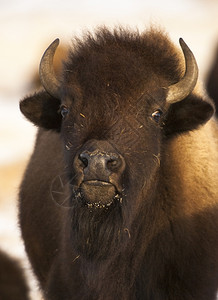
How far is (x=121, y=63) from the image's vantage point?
5.78m

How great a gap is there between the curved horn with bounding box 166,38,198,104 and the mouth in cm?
96

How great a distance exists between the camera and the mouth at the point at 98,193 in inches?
207

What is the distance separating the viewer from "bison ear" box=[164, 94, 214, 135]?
19.5 ft

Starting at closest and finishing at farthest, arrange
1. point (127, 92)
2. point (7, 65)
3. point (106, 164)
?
point (106, 164) < point (127, 92) < point (7, 65)

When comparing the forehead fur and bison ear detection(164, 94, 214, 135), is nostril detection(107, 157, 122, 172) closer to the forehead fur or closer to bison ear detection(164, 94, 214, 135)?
the forehead fur

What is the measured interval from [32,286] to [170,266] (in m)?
3.89

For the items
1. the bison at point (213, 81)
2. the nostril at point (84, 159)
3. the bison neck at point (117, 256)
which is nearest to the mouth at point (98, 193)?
the nostril at point (84, 159)

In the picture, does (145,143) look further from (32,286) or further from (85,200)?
(32,286)

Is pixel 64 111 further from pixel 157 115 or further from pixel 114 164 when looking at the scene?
pixel 114 164

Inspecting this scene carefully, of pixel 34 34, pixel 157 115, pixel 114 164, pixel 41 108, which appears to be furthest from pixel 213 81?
pixel 34 34

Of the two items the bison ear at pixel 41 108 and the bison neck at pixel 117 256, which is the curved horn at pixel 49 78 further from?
the bison neck at pixel 117 256

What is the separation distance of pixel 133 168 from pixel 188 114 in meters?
0.74

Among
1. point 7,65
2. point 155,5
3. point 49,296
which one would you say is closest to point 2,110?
point 7,65

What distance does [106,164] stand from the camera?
5.20 m
